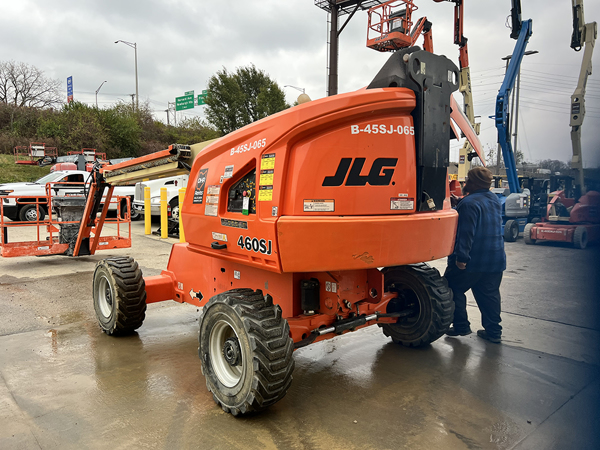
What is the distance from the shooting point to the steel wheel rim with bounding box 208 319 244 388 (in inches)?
129

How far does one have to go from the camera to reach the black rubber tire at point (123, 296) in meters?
4.56

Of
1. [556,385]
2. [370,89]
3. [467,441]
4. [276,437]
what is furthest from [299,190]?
[556,385]

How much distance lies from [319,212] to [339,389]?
1.62 m

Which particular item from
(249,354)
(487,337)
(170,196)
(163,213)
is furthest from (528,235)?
(249,354)

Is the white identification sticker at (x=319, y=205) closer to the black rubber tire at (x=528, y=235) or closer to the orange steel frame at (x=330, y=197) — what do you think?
the orange steel frame at (x=330, y=197)

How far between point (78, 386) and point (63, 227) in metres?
6.07

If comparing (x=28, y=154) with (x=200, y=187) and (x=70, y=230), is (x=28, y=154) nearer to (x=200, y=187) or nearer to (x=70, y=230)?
(x=70, y=230)

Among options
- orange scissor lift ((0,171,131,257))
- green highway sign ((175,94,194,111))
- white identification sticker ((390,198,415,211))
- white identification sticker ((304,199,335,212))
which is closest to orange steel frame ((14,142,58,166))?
green highway sign ((175,94,194,111))

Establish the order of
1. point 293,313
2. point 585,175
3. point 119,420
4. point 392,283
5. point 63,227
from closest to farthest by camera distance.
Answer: point 585,175, point 119,420, point 293,313, point 392,283, point 63,227

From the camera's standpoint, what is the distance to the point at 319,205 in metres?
2.85

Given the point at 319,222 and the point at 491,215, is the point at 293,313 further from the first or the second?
the point at 491,215

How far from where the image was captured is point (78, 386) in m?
3.62

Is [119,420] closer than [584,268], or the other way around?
[584,268]

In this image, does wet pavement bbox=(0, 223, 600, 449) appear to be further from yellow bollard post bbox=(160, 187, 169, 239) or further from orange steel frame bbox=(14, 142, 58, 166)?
orange steel frame bbox=(14, 142, 58, 166)
